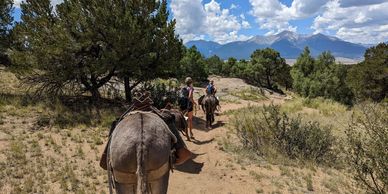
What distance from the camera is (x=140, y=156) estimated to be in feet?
13.0

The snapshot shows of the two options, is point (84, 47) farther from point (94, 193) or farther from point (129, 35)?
point (94, 193)

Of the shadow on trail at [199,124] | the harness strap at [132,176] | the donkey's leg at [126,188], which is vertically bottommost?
the shadow on trail at [199,124]

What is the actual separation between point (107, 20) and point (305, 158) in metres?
10.9

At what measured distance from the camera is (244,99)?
3181 cm

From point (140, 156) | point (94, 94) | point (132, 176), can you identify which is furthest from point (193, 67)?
point (140, 156)

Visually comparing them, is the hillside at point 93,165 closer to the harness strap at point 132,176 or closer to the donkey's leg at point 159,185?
the donkey's leg at point 159,185

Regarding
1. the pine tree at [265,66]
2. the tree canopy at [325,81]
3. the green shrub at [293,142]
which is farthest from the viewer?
the pine tree at [265,66]

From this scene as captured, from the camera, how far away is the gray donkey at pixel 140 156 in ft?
13.1

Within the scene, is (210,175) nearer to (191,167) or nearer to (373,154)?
(191,167)

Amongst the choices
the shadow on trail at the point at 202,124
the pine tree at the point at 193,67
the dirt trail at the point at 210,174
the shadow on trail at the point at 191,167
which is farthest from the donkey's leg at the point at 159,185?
the pine tree at the point at 193,67

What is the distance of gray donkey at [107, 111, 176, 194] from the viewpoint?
158 inches

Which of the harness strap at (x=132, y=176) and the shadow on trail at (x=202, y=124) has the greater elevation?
the harness strap at (x=132, y=176)

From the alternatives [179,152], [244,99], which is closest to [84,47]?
[179,152]

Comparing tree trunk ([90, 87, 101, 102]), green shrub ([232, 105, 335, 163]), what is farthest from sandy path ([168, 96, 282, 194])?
tree trunk ([90, 87, 101, 102])
